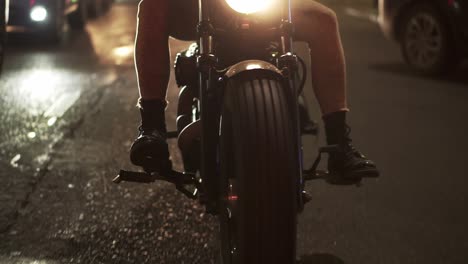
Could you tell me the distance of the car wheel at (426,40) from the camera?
932 cm

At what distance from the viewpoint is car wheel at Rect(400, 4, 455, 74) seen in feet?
30.6

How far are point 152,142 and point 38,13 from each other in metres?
8.66

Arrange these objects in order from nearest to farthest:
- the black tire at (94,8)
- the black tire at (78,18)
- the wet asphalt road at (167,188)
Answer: the wet asphalt road at (167,188) → the black tire at (78,18) → the black tire at (94,8)

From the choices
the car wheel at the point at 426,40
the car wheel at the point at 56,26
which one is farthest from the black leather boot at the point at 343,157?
the car wheel at the point at 56,26

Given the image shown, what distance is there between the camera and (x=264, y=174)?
310cm

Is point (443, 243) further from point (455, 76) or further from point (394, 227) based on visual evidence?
point (455, 76)

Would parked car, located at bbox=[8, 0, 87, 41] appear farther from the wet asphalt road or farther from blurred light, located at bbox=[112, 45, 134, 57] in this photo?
the wet asphalt road

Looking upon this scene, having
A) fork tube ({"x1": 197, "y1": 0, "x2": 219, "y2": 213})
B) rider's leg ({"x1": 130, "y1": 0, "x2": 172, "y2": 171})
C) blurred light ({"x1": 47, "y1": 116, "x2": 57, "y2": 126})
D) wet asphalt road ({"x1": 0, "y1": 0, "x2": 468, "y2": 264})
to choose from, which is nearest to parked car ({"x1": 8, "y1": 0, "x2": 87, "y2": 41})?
wet asphalt road ({"x1": 0, "y1": 0, "x2": 468, "y2": 264})

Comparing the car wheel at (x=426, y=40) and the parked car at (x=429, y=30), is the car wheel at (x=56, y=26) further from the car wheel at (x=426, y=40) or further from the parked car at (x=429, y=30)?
the car wheel at (x=426, y=40)

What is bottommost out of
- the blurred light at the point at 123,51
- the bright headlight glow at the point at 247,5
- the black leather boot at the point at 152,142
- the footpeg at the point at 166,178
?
the blurred light at the point at 123,51

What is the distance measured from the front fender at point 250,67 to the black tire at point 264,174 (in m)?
0.09

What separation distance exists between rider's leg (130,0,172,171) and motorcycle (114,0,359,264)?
0.32 ft

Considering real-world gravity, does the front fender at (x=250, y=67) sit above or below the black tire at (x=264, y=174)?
above

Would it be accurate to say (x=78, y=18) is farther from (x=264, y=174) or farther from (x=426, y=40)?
(x=264, y=174)
